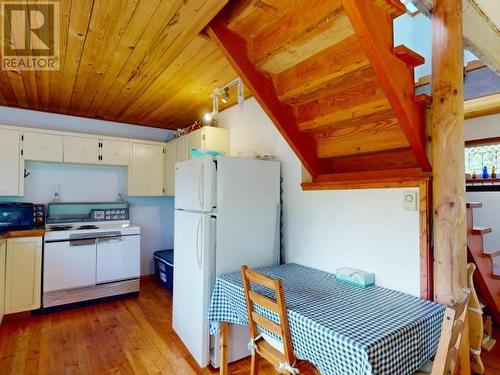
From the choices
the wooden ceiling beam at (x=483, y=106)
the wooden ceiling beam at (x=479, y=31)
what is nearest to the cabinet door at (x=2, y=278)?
the wooden ceiling beam at (x=479, y=31)

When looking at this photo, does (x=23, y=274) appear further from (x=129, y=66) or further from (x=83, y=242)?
(x=129, y=66)

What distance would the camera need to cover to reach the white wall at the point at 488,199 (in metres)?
3.33

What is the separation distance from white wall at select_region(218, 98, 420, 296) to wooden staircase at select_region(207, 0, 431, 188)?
0.63ft

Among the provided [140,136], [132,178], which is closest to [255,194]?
[132,178]

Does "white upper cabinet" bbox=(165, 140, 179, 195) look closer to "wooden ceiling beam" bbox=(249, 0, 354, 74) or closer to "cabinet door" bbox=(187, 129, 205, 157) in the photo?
"cabinet door" bbox=(187, 129, 205, 157)

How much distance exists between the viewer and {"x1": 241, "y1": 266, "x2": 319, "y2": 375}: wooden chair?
141cm

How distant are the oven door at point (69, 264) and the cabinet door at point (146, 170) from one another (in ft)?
3.24

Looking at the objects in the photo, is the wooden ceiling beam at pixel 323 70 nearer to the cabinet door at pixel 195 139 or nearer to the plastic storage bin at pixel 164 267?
the cabinet door at pixel 195 139

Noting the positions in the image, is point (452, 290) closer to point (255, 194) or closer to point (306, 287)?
point (306, 287)

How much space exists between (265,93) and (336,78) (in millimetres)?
533

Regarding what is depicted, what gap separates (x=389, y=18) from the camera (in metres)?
1.42

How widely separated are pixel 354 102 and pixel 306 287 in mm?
1238

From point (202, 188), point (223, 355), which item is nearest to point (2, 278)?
point (202, 188)

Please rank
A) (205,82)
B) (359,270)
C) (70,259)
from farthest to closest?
(70,259) → (205,82) → (359,270)
